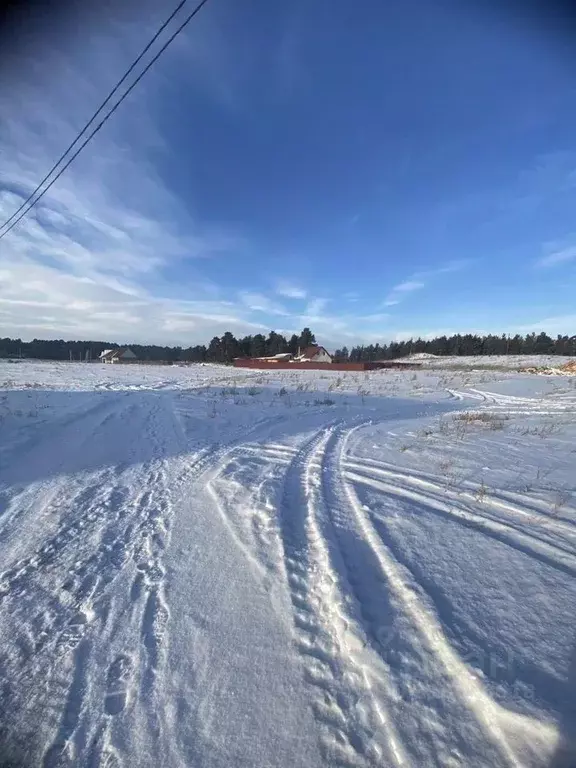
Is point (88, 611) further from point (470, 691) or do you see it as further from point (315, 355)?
point (315, 355)

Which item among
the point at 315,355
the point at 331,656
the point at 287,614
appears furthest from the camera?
Result: the point at 315,355

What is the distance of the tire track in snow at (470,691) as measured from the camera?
1.60m

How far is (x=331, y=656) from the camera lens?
6.82ft

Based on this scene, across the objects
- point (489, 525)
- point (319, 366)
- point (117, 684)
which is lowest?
point (117, 684)

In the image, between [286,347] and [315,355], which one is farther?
[286,347]

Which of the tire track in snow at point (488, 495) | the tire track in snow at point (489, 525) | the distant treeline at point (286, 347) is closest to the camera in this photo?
the tire track in snow at point (489, 525)

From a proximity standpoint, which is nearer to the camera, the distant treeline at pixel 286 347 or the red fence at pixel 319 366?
the red fence at pixel 319 366

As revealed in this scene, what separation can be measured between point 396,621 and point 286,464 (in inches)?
130

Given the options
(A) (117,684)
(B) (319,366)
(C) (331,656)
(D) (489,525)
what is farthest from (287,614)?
(B) (319,366)

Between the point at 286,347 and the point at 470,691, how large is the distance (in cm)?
9532

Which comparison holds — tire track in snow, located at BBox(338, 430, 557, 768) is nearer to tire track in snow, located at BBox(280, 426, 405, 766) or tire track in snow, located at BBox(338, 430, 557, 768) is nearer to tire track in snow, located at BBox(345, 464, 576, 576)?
tire track in snow, located at BBox(280, 426, 405, 766)

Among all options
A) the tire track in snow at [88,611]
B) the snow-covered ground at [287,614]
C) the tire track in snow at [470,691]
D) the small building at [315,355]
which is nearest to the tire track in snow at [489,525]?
the snow-covered ground at [287,614]

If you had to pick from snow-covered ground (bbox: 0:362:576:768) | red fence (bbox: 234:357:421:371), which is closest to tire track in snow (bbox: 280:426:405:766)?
snow-covered ground (bbox: 0:362:576:768)

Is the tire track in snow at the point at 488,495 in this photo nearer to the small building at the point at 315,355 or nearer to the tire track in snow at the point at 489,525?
the tire track in snow at the point at 489,525
